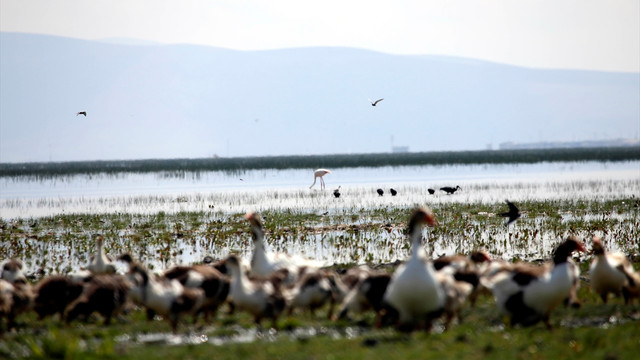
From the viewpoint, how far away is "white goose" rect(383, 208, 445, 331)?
464 inches

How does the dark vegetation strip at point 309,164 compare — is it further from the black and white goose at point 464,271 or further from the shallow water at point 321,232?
the black and white goose at point 464,271

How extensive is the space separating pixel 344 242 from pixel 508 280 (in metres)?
13.3

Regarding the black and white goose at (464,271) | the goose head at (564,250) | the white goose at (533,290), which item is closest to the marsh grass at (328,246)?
the white goose at (533,290)

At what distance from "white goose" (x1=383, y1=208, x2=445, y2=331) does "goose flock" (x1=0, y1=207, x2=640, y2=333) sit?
0.02 m

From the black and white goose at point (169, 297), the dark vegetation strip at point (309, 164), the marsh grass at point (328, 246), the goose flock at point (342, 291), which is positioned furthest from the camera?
the dark vegetation strip at point (309, 164)

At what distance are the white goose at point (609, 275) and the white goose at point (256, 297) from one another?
254 inches

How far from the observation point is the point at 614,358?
34.3 ft

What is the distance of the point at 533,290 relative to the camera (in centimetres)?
1293

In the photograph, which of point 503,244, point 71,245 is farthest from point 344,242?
point 71,245

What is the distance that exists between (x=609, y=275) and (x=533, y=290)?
2.71 metres

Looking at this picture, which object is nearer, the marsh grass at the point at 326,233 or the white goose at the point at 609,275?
the white goose at the point at 609,275

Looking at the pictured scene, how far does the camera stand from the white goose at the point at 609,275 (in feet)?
48.3

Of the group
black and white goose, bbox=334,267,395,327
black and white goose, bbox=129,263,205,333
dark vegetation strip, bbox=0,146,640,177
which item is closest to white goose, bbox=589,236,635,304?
black and white goose, bbox=334,267,395,327

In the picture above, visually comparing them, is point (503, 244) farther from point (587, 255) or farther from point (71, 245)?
point (71, 245)
